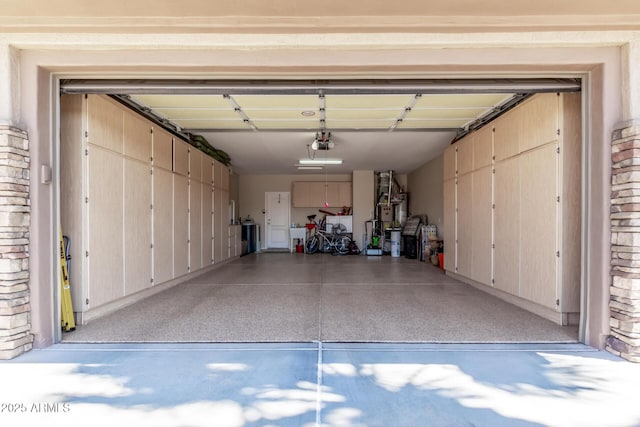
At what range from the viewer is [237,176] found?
11531 millimetres

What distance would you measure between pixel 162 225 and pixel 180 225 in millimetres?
657

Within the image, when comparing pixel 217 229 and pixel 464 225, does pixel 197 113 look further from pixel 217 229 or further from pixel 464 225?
pixel 464 225

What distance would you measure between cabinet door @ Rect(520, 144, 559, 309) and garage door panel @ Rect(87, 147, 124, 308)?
4.70 m

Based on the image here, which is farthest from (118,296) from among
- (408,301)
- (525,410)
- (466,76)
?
(466,76)

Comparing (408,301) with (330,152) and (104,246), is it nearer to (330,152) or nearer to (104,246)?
(104,246)

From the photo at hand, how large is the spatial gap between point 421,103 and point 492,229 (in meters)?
2.01

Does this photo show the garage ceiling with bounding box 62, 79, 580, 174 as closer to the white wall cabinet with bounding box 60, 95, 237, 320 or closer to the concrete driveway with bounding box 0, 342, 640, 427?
the white wall cabinet with bounding box 60, 95, 237, 320

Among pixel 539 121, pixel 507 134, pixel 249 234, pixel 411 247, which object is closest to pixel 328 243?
pixel 249 234

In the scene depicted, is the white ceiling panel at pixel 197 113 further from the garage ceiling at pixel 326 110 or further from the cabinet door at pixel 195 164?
the cabinet door at pixel 195 164

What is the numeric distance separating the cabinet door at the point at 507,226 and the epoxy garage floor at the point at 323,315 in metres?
0.32

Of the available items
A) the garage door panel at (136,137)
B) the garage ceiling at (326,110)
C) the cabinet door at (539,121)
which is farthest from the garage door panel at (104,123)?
the cabinet door at (539,121)

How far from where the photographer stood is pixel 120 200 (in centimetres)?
405

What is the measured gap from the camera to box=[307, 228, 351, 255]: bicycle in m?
10.6

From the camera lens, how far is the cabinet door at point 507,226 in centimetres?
413
